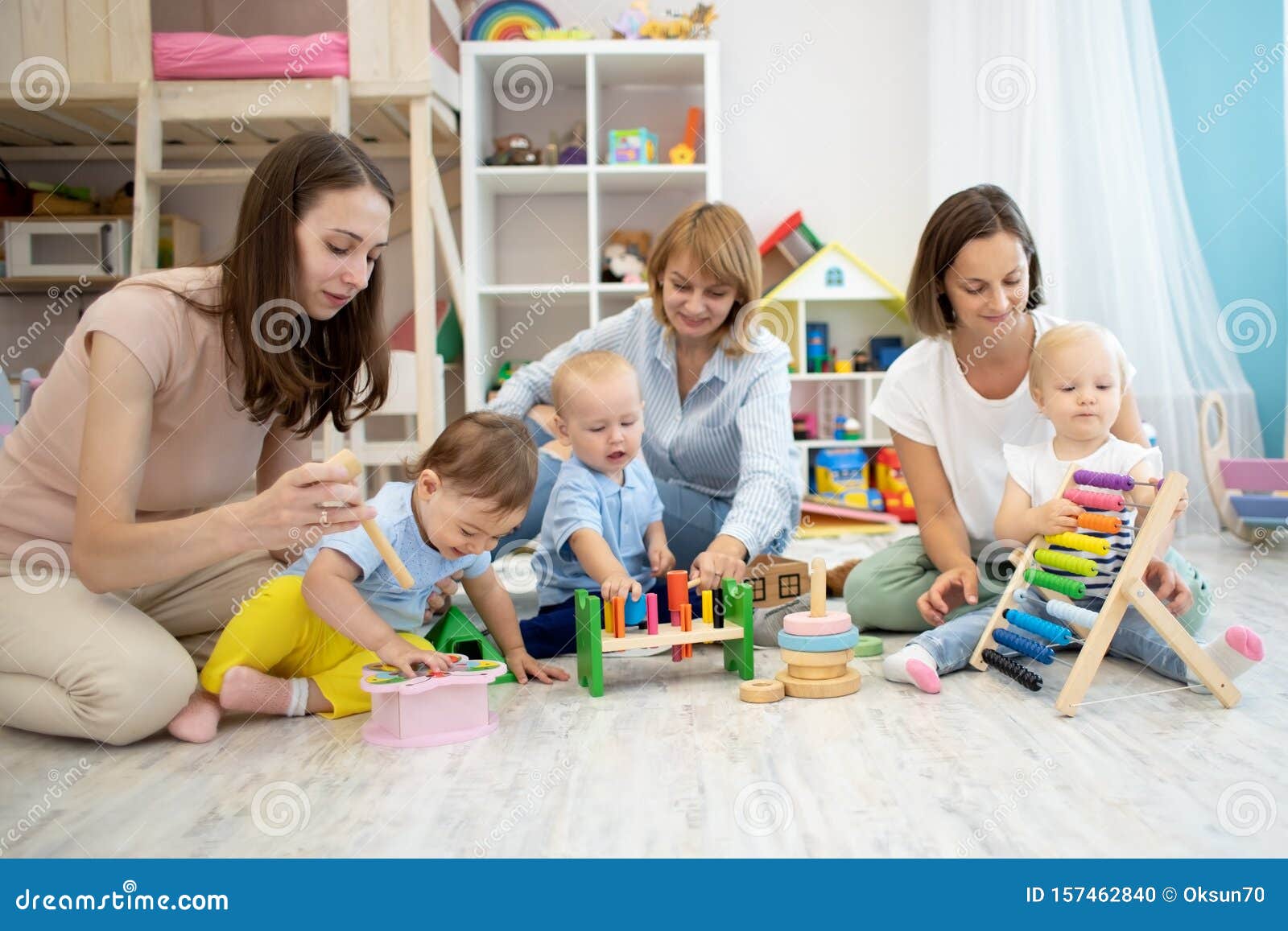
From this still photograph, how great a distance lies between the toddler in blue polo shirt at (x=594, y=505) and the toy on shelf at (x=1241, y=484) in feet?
5.08

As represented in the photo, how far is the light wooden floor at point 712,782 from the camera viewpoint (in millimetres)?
958

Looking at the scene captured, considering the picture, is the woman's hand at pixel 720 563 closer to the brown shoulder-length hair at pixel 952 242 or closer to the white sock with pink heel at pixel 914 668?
the white sock with pink heel at pixel 914 668

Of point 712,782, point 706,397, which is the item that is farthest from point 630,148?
point 712,782

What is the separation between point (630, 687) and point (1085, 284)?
1826 millimetres

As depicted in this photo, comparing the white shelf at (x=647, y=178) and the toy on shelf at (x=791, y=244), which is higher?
the white shelf at (x=647, y=178)

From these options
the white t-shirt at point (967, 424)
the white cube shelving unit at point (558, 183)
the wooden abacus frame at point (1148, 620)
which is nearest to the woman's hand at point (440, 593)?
the white t-shirt at point (967, 424)

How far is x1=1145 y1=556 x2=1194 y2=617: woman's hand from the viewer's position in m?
1.45

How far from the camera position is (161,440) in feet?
4.30

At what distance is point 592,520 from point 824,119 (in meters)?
2.54

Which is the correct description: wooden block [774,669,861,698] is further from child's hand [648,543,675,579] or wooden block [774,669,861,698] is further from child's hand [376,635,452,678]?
child's hand [376,635,452,678]

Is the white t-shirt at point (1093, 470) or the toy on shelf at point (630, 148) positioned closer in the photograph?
the white t-shirt at point (1093, 470)

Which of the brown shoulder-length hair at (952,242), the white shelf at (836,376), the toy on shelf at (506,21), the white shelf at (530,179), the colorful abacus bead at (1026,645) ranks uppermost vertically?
the toy on shelf at (506,21)

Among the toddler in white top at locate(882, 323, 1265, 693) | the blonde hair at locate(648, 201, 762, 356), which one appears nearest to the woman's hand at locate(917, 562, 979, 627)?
the toddler in white top at locate(882, 323, 1265, 693)

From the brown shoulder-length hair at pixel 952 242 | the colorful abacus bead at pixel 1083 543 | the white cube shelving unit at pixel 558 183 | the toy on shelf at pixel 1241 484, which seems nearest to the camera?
the colorful abacus bead at pixel 1083 543
